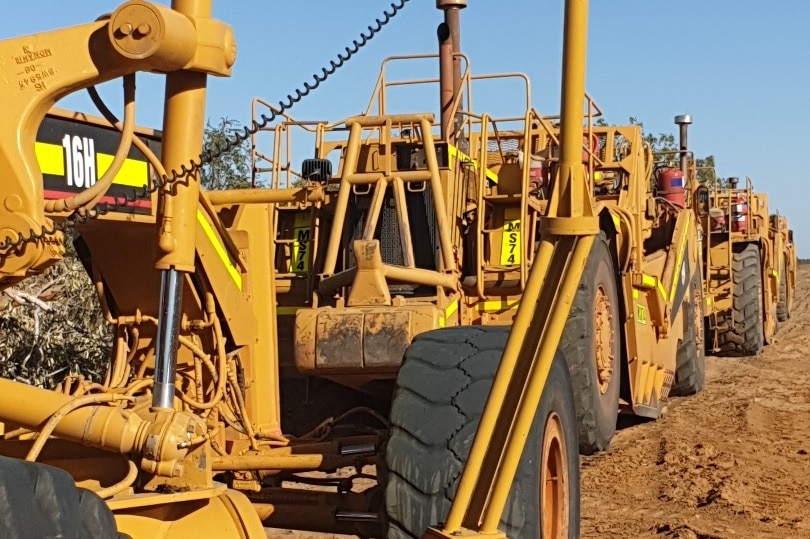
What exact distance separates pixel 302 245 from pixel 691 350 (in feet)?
19.3

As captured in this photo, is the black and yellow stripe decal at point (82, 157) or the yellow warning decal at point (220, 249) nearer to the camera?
the black and yellow stripe decal at point (82, 157)

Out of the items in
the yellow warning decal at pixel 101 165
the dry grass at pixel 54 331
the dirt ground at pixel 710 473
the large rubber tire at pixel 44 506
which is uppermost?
the yellow warning decal at pixel 101 165

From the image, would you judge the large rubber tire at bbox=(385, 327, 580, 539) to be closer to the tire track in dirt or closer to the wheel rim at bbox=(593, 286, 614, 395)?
the tire track in dirt

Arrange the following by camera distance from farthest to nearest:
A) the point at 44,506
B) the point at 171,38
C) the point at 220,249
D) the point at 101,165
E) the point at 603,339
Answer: the point at 603,339, the point at 220,249, the point at 101,165, the point at 171,38, the point at 44,506

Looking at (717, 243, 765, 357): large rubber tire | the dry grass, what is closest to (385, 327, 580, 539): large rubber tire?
the dry grass

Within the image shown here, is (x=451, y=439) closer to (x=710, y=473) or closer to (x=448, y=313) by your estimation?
(x=448, y=313)

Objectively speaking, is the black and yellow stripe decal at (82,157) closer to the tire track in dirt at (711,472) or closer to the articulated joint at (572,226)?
the articulated joint at (572,226)

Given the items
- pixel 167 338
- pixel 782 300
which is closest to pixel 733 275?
pixel 782 300

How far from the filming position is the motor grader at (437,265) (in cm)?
596

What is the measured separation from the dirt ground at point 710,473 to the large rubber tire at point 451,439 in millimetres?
2022

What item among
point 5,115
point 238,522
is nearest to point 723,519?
point 238,522

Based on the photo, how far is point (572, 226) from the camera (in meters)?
3.59

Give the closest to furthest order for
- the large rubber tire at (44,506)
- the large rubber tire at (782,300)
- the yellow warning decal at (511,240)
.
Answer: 1. the large rubber tire at (44,506)
2. the yellow warning decal at (511,240)
3. the large rubber tire at (782,300)

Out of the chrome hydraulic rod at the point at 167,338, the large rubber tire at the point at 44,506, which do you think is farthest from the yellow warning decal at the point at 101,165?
the large rubber tire at the point at 44,506
